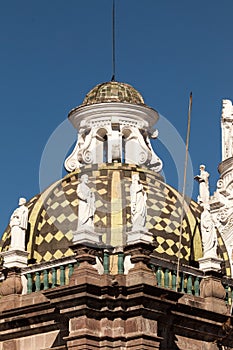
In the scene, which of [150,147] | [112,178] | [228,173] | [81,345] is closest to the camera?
[81,345]

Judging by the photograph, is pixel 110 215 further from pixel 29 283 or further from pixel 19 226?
pixel 29 283

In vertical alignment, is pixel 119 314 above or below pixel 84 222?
below

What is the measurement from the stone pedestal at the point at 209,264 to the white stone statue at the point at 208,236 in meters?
0.12

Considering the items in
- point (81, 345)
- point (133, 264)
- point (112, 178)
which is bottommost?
point (81, 345)

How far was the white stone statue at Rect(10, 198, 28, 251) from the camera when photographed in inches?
1310

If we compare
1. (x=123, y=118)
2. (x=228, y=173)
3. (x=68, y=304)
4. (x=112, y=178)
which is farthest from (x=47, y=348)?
(x=228, y=173)

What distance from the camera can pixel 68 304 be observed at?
1188 inches

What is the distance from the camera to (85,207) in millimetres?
31188

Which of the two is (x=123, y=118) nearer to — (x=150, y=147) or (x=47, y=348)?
(x=150, y=147)

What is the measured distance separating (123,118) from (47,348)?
776 centimetres

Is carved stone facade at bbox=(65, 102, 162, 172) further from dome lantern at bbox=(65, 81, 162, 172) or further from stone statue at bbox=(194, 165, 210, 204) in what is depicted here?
stone statue at bbox=(194, 165, 210, 204)

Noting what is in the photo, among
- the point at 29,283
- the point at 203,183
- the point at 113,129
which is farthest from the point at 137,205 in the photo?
the point at 113,129

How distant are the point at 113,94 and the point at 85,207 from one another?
607cm

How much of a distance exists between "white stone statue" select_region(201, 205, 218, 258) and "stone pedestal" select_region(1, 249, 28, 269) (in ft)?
15.0
